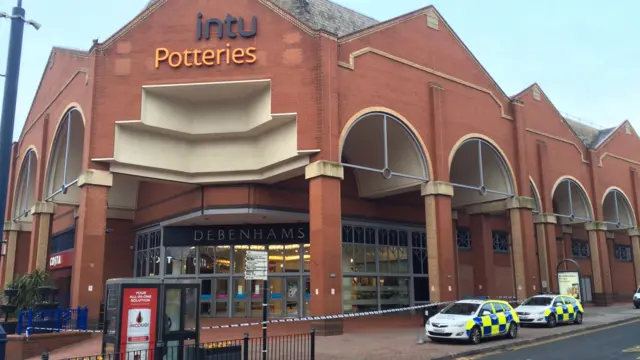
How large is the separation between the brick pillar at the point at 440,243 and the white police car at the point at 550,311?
344 centimetres

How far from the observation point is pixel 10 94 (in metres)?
9.55

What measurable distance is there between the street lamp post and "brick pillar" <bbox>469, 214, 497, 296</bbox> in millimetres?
30544

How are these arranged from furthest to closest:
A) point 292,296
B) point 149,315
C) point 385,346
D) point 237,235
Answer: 1. point 237,235
2. point 292,296
3. point 385,346
4. point 149,315

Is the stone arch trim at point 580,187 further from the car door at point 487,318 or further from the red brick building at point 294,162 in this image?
the car door at point 487,318

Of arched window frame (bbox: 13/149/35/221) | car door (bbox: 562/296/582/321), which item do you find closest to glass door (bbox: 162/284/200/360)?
car door (bbox: 562/296/582/321)

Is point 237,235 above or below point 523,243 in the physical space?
above

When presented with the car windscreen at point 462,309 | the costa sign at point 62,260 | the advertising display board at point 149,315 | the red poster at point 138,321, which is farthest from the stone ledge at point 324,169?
the costa sign at point 62,260

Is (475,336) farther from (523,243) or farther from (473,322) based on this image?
(523,243)

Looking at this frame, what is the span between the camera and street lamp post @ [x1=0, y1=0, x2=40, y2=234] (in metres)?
9.03

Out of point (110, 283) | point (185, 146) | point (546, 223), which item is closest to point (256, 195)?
point (185, 146)

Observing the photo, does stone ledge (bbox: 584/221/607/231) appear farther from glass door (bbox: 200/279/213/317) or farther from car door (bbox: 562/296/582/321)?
glass door (bbox: 200/279/213/317)

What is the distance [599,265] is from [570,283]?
11.5 m

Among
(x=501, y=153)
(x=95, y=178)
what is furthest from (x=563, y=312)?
(x=95, y=178)

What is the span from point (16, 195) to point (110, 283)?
30.6 meters
